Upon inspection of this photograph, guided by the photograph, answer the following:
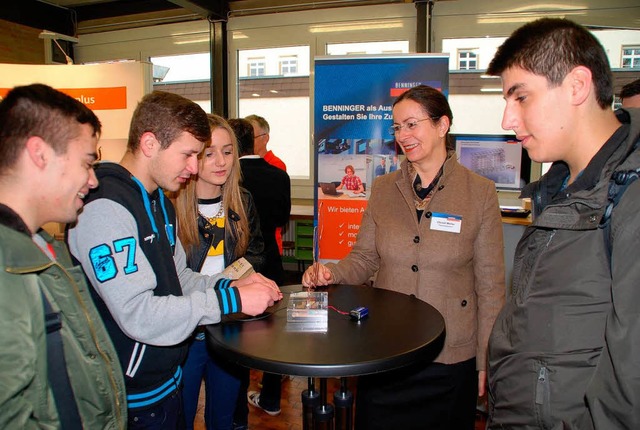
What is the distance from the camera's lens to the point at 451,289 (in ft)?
5.82

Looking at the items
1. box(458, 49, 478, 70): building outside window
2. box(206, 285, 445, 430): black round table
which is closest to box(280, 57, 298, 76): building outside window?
box(458, 49, 478, 70): building outside window

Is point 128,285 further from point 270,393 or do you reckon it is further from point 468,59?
point 468,59

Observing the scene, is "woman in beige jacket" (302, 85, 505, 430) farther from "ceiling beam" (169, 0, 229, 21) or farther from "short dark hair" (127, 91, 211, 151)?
"ceiling beam" (169, 0, 229, 21)

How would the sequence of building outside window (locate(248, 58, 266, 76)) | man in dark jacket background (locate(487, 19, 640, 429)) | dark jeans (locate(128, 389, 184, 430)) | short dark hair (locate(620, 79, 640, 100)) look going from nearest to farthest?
man in dark jacket background (locate(487, 19, 640, 429)) → dark jeans (locate(128, 389, 184, 430)) → short dark hair (locate(620, 79, 640, 100)) → building outside window (locate(248, 58, 266, 76))

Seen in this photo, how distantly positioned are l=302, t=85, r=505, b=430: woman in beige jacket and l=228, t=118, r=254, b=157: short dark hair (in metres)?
1.49

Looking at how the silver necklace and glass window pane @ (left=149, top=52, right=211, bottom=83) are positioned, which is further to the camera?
glass window pane @ (left=149, top=52, right=211, bottom=83)

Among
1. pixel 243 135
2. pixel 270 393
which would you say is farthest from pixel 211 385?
pixel 243 135

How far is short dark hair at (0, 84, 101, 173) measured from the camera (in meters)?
1.02

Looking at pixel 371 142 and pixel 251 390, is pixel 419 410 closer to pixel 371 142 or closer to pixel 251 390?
pixel 251 390

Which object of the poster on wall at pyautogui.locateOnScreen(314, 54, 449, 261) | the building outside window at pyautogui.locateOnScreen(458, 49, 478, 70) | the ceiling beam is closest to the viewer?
the poster on wall at pyautogui.locateOnScreen(314, 54, 449, 261)

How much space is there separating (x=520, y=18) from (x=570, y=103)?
5.25 meters

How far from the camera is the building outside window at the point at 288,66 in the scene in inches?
263

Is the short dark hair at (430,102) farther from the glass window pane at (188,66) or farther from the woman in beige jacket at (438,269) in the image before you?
the glass window pane at (188,66)

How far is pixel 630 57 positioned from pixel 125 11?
23.0ft
